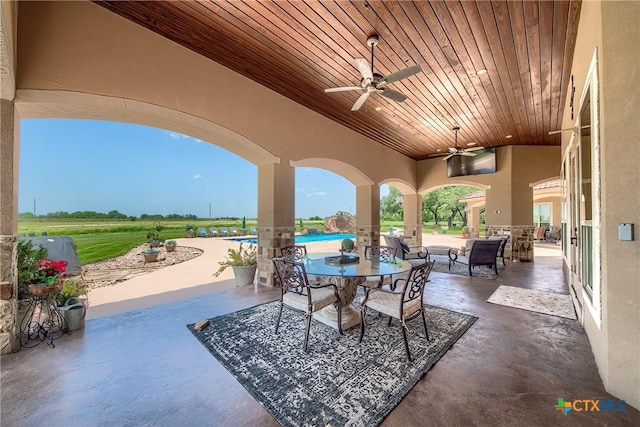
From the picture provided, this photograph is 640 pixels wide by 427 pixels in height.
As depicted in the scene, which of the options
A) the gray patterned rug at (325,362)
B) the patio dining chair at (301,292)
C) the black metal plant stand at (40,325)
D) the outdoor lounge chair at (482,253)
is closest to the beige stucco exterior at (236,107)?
the black metal plant stand at (40,325)

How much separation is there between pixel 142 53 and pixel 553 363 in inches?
220

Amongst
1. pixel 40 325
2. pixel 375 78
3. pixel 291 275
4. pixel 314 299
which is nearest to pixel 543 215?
pixel 375 78

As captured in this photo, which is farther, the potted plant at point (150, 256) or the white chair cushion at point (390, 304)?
the potted plant at point (150, 256)

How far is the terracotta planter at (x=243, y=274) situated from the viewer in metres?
4.80

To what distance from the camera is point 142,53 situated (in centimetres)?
320

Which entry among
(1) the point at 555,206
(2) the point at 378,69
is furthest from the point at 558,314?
(1) the point at 555,206

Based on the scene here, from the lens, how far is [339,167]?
652cm

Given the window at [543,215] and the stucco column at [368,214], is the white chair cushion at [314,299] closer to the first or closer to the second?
the stucco column at [368,214]

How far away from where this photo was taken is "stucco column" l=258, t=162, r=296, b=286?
15.8 ft

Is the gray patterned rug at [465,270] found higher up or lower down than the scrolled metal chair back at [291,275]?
lower down

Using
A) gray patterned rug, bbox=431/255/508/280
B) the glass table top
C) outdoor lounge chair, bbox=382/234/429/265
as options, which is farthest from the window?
the glass table top
